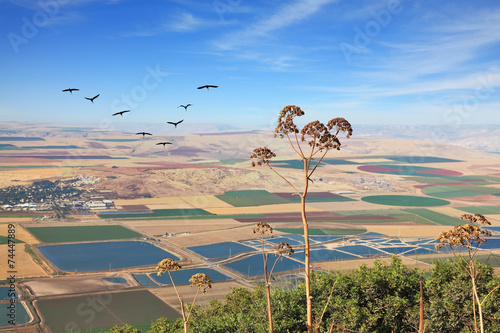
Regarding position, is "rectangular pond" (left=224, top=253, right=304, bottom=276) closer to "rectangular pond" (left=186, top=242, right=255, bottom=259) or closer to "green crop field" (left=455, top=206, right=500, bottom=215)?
"rectangular pond" (left=186, top=242, right=255, bottom=259)

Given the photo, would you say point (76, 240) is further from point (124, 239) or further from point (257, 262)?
point (257, 262)

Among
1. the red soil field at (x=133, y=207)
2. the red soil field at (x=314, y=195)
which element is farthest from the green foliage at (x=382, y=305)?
the red soil field at (x=314, y=195)

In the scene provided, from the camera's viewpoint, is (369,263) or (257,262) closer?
(369,263)

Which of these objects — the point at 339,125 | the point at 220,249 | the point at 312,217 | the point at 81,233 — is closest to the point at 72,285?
the point at 220,249

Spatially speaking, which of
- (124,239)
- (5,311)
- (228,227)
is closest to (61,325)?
(5,311)

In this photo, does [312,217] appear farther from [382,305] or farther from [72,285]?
Result: [382,305]

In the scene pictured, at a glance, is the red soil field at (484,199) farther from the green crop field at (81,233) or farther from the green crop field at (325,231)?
the green crop field at (81,233)
